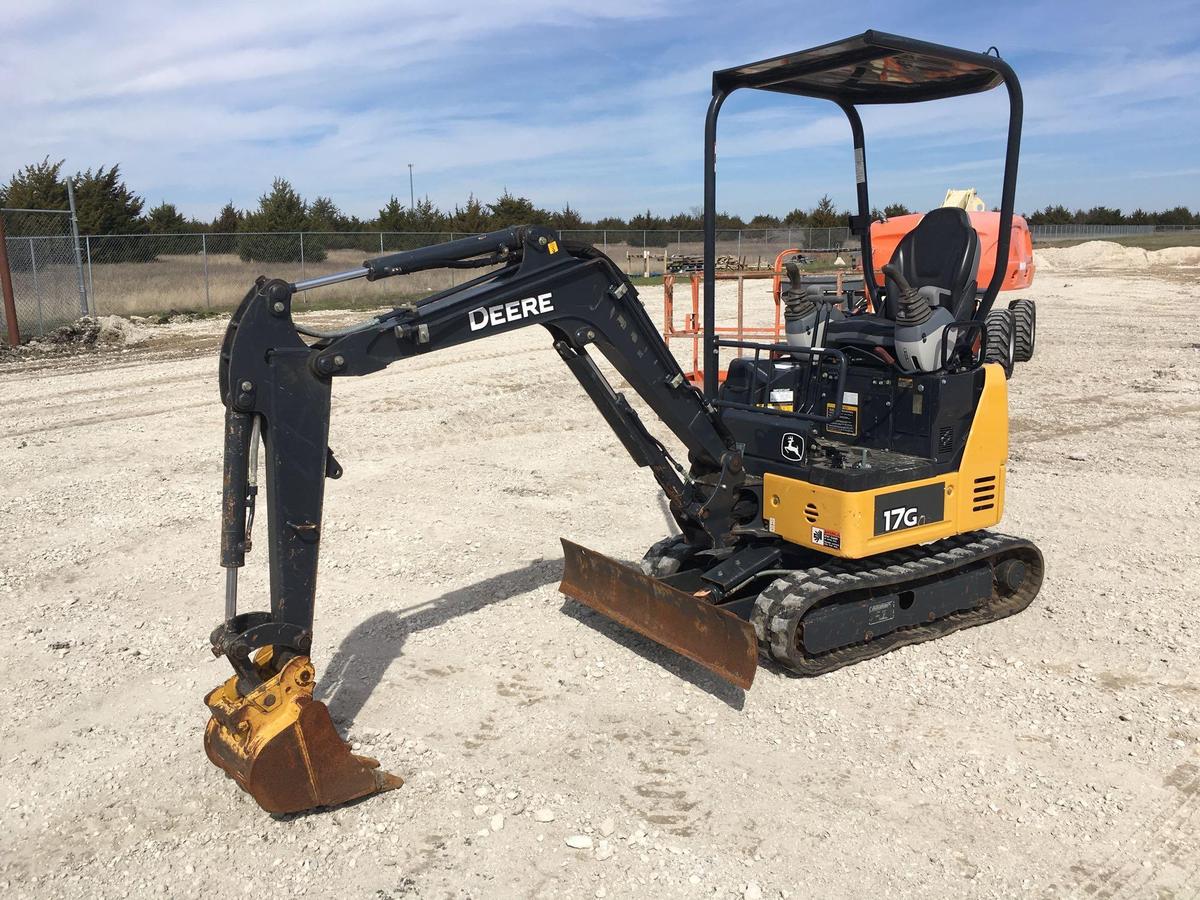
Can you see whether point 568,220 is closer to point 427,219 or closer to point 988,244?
point 427,219

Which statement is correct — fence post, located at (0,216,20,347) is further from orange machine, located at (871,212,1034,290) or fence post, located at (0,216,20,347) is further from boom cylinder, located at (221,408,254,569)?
boom cylinder, located at (221,408,254,569)

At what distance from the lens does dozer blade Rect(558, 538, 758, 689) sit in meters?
5.07

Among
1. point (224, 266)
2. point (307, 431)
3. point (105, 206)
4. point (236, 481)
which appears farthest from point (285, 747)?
point (105, 206)

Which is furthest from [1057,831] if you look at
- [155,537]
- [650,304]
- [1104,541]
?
[650,304]

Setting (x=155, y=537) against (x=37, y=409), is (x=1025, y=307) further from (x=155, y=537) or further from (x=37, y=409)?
(x=37, y=409)

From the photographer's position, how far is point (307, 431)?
169 inches

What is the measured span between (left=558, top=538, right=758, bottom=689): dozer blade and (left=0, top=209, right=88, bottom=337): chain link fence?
17861 mm

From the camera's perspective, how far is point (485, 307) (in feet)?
15.5

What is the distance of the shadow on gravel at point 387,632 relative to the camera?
5352 mm

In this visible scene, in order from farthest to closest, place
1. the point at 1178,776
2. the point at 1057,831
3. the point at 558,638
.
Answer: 1. the point at 558,638
2. the point at 1178,776
3. the point at 1057,831

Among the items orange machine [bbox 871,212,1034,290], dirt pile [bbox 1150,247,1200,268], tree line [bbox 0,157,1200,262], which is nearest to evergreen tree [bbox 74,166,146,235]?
tree line [bbox 0,157,1200,262]

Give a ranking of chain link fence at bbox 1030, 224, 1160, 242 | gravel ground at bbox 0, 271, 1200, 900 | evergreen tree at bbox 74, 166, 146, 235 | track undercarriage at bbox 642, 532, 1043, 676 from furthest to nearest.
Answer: chain link fence at bbox 1030, 224, 1160, 242, evergreen tree at bbox 74, 166, 146, 235, track undercarriage at bbox 642, 532, 1043, 676, gravel ground at bbox 0, 271, 1200, 900

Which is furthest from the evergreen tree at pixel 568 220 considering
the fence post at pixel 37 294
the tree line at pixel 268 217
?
the fence post at pixel 37 294

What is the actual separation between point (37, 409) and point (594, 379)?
10419mm
